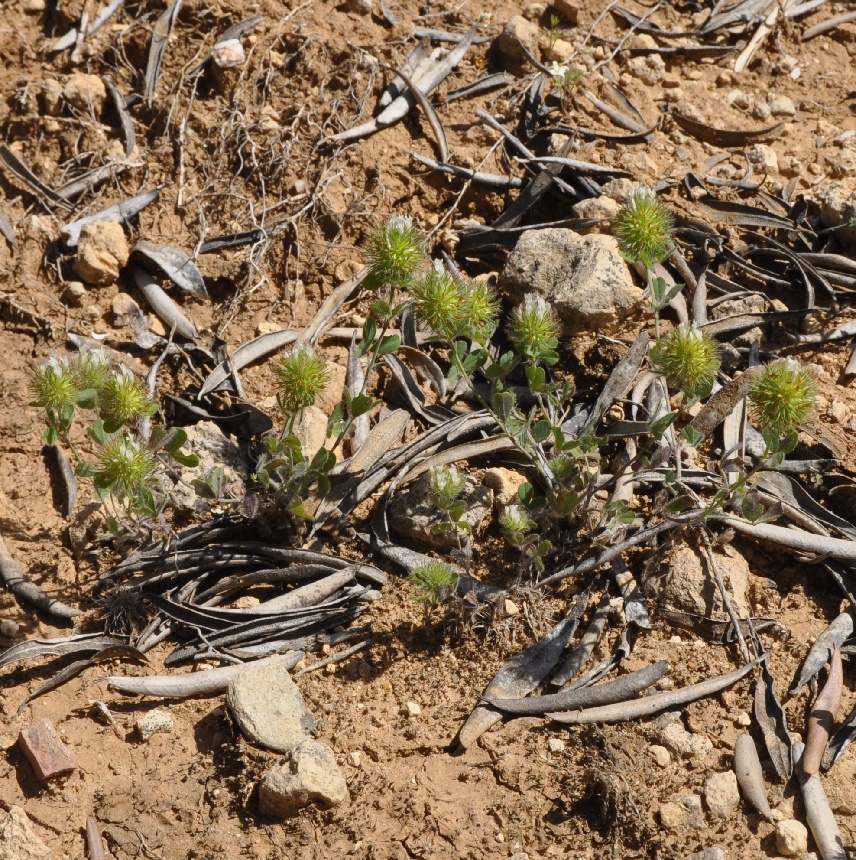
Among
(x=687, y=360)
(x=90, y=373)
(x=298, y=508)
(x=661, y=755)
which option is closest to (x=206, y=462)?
(x=298, y=508)

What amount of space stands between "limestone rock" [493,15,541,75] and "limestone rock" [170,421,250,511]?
7.73 feet

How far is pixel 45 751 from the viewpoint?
2.66m

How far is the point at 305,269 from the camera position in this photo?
391 centimetres

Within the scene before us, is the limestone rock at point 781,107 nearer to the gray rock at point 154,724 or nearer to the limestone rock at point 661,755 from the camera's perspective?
the limestone rock at point 661,755

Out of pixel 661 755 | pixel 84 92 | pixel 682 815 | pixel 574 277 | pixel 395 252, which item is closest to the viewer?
pixel 682 815

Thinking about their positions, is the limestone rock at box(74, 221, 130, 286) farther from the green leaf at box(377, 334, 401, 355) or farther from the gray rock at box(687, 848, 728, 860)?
the gray rock at box(687, 848, 728, 860)

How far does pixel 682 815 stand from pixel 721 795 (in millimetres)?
132

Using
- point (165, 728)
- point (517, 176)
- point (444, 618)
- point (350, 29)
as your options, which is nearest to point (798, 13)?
point (517, 176)

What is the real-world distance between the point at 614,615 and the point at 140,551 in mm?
1636

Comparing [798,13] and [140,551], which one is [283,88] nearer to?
[140,551]

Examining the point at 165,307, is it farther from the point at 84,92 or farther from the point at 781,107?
the point at 781,107

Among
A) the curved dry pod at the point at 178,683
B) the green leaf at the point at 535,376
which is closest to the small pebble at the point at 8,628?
the curved dry pod at the point at 178,683

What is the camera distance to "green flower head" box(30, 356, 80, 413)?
2.77m

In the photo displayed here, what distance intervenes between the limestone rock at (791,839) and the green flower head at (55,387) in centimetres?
244
